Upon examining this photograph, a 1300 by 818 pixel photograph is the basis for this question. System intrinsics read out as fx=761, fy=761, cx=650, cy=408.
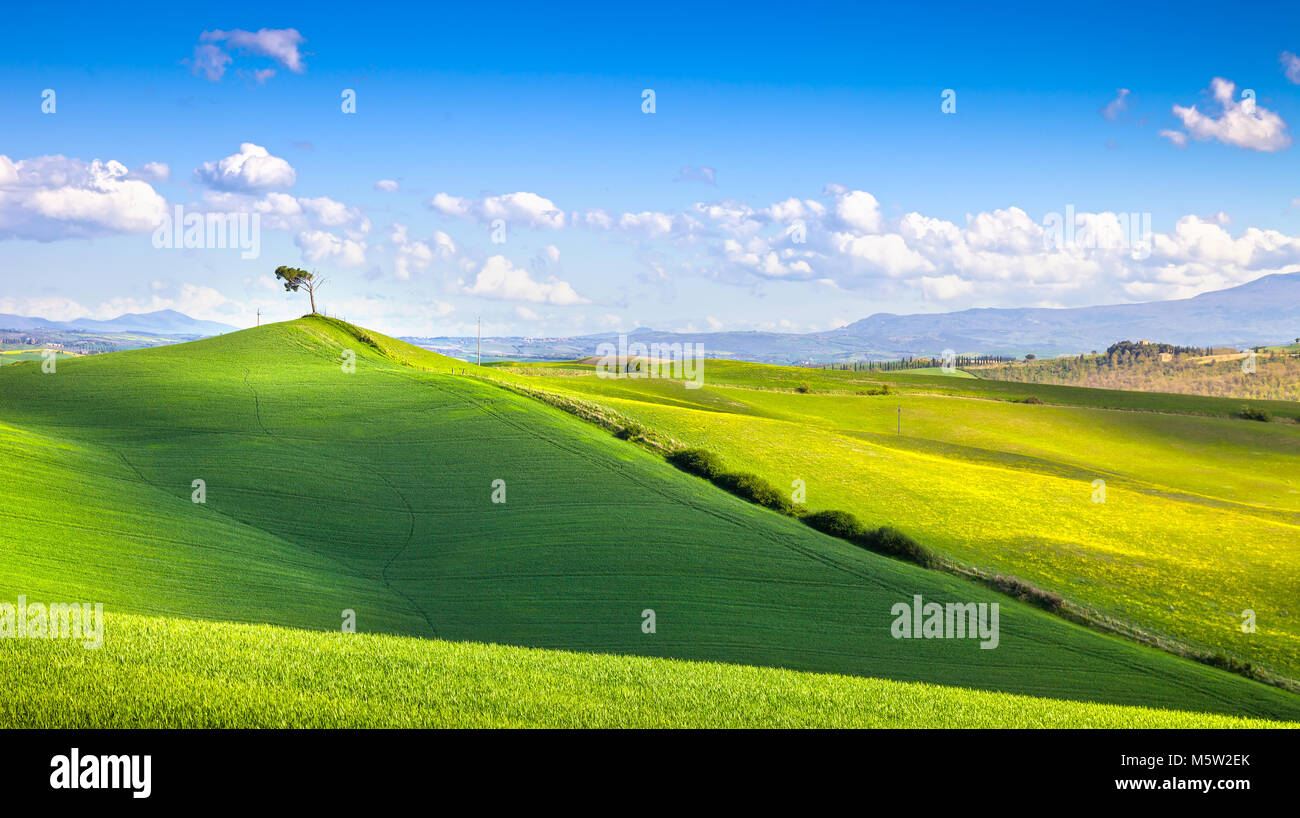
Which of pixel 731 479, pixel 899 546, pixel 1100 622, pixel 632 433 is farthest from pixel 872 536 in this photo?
pixel 632 433

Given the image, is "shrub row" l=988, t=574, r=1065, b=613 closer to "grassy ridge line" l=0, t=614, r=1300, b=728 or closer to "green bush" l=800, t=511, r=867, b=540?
"green bush" l=800, t=511, r=867, b=540

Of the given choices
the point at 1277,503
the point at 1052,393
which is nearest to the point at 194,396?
the point at 1277,503

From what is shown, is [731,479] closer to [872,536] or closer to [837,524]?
[837,524]

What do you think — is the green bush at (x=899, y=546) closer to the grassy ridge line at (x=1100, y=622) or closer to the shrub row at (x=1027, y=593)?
the grassy ridge line at (x=1100, y=622)

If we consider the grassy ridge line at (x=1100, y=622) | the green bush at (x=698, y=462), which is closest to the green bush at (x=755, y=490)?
the green bush at (x=698, y=462)

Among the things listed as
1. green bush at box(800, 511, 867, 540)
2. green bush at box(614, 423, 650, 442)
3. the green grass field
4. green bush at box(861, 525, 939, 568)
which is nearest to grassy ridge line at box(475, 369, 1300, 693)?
green bush at box(861, 525, 939, 568)

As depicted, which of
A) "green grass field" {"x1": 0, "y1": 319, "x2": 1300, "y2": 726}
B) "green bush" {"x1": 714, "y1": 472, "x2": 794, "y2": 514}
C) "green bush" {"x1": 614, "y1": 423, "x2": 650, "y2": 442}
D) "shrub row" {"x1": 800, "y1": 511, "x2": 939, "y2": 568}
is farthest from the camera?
"green bush" {"x1": 614, "y1": 423, "x2": 650, "y2": 442}
